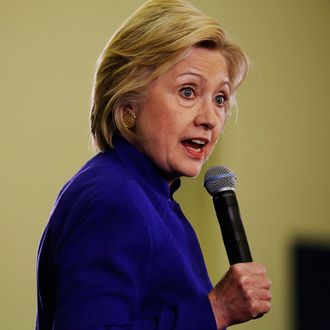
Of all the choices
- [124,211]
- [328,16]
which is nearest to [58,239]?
[124,211]

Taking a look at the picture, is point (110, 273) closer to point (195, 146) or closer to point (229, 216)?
point (229, 216)

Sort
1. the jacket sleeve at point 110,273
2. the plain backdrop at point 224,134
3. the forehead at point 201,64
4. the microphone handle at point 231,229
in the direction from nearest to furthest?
the jacket sleeve at point 110,273 < the microphone handle at point 231,229 < the forehead at point 201,64 < the plain backdrop at point 224,134

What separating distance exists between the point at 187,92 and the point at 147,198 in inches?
9.0

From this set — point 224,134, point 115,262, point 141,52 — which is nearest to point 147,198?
point 115,262

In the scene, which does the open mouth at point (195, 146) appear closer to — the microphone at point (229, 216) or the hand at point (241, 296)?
the microphone at point (229, 216)

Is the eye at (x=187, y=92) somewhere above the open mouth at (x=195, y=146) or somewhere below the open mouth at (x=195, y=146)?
above

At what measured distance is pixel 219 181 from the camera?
1.07 meters

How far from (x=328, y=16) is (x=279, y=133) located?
0.54m

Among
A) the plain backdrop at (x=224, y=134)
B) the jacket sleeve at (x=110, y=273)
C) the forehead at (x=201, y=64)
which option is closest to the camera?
the jacket sleeve at (x=110, y=273)

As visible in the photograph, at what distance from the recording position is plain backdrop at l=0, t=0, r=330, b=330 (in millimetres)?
2555

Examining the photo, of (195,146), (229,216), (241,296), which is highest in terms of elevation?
(195,146)

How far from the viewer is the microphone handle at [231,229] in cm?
97

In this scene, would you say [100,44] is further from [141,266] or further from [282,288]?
[141,266]

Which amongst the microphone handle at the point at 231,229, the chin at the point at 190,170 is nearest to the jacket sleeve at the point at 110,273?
the microphone handle at the point at 231,229
